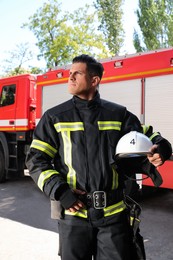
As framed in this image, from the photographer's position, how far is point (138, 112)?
533 cm

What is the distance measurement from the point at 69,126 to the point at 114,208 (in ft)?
1.65

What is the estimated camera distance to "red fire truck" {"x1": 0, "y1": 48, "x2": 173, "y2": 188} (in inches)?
198

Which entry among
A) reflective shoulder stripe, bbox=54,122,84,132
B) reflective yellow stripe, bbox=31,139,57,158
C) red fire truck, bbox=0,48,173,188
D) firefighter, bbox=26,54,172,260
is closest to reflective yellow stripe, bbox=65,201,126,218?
firefighter, bbox=26,54,172,260

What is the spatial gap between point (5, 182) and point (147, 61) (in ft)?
15.1

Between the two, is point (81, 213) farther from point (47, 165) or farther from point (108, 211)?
point (47, 165)

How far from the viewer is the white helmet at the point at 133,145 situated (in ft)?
5.56

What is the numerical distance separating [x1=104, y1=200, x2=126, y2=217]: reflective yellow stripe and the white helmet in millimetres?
283

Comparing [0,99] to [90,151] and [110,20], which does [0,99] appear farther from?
[110,20]

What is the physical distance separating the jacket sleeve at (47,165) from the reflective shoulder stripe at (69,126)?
33mm

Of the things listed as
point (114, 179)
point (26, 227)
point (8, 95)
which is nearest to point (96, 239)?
point (114, 179)

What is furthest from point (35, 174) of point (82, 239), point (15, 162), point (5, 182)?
point (5, 182)

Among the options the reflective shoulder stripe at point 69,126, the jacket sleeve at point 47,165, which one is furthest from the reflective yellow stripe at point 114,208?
the reflective shoulder stripe at point 69,126

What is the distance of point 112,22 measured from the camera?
86.8 ft

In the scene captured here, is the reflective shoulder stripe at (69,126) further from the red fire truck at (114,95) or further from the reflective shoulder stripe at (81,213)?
the red fire truck at (114,95)
